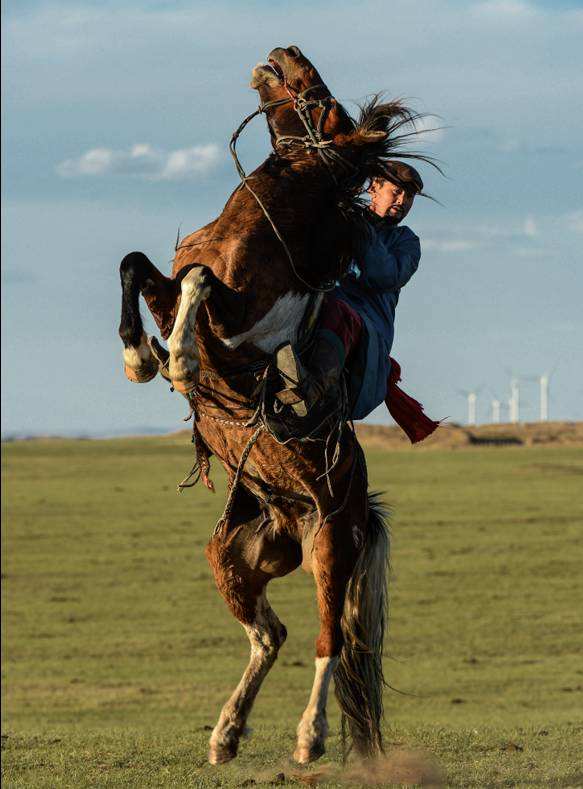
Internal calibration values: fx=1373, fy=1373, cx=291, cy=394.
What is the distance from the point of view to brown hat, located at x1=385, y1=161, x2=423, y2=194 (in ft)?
22.0

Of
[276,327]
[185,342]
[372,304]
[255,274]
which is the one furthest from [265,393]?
[372,304]

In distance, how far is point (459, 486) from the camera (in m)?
39.7

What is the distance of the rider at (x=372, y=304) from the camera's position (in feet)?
20.6

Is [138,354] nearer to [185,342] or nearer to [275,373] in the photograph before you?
[185,342]

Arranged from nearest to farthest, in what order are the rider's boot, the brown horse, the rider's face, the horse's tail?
the brown horse → the rider's boot → the rider's face → the horse's tail

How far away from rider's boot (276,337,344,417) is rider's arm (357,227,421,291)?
64 centimetres

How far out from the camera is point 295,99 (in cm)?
666

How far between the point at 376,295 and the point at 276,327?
1.05 meters

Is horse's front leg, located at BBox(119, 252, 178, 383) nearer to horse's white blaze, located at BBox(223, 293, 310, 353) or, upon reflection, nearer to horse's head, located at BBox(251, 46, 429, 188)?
horse's white blaze, located at BBox(223, 293, 310, 353)

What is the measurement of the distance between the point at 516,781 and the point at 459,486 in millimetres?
32785

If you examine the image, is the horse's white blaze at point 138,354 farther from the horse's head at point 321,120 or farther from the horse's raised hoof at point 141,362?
the horse's head at point 321,120

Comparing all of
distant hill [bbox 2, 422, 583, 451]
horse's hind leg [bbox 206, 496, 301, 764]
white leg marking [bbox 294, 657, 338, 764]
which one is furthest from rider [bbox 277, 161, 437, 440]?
distant hill [bbox 2, 422, 583, 451]

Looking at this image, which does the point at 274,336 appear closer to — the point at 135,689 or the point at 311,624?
the point at 135,689

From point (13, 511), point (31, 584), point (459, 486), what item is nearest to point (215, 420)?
point (31, 584)
